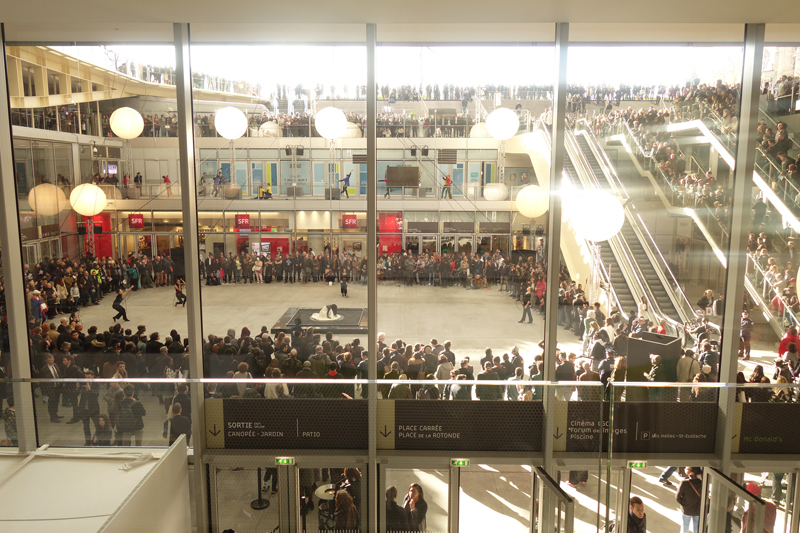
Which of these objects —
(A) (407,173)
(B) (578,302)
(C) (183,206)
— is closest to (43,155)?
(C) (183,206)

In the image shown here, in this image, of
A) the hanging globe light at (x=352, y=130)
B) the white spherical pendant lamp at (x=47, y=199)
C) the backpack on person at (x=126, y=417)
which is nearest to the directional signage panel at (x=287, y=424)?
the backpack on person at (x=126, y=417)

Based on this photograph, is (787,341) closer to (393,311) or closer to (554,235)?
(554,235)

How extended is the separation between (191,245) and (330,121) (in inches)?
79.3

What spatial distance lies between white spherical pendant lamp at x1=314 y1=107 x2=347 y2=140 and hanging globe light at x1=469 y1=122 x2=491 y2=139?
189 cm

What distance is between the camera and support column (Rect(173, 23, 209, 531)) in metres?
4.30

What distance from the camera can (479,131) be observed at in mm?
6875

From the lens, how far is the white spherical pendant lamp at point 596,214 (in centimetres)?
565

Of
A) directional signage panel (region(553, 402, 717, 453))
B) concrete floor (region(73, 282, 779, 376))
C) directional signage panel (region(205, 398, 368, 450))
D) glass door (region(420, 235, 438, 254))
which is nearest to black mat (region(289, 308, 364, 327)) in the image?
concrete floor (region(73, 282, 779, 376))

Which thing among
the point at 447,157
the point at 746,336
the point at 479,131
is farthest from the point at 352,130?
the point at 746,336

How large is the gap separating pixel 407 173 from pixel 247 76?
2.09 meters

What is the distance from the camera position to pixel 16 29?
4.53 metres

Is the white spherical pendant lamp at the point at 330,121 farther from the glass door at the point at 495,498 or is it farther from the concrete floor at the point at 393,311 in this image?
the glass door at the point at 495,498

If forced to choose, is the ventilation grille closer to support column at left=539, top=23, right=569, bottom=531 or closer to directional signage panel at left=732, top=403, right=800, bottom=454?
support column at left=539, top=23, right=569, bottom=531

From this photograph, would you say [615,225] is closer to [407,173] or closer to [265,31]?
[407,173]
